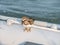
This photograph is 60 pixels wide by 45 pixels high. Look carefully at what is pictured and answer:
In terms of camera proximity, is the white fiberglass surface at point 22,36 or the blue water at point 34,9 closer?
the white fiberglass surface at point 22,36

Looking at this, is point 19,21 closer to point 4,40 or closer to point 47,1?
point 4,40

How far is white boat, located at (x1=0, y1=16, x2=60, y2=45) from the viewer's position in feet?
4.63

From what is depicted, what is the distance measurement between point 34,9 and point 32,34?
1.75 m

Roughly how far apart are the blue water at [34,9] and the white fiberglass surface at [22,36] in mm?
1208

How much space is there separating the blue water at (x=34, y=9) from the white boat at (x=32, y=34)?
120 cm

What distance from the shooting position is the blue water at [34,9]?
2.87m

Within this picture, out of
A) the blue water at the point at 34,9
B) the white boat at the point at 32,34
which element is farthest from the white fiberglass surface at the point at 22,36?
the blue water at the point at 34,9

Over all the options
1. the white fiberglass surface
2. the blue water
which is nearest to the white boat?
the white fiberglass surface

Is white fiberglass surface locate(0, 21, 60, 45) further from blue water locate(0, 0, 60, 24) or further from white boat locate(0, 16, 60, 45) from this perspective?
blue water locate(0, 0, 60, 24)

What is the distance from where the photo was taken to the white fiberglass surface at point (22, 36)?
141cm

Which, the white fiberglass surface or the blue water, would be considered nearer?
the white fiberglass surface

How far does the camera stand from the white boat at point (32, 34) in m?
1.41

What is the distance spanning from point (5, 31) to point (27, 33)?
195 mm

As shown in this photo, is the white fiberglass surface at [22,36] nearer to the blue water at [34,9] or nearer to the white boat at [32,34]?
the white boat at [32,34]
